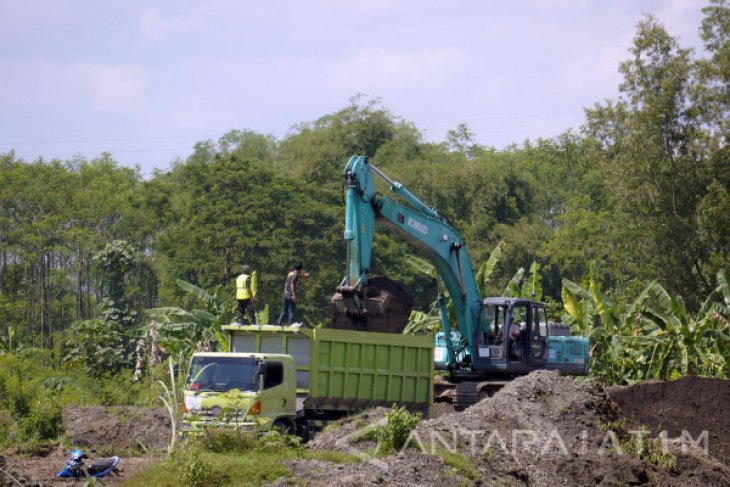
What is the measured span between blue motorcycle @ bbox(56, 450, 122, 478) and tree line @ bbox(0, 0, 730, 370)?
20.4 m

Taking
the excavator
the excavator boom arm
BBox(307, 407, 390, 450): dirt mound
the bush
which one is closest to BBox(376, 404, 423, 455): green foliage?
BBox(307, 407, 390, 450): dirt mound

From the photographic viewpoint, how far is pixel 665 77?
37781 millimetres

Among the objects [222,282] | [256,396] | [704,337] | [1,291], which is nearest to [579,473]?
[256,396]

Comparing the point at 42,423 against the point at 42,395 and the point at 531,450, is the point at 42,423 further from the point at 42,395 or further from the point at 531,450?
the point at 531,450

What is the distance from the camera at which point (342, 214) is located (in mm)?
50625

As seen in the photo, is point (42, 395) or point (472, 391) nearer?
point (472, 391)

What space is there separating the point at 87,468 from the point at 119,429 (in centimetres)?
654

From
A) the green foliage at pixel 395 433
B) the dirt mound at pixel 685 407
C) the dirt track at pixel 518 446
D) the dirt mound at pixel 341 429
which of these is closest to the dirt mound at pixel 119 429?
the dirt track at pixel 518 446

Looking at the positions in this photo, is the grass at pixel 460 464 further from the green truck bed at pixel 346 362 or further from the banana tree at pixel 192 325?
the banana tree at pixel 192 325

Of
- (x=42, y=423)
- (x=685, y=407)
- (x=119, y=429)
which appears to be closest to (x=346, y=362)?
(x=119, y=429)

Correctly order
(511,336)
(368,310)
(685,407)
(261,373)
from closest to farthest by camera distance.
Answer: (261,373) → (368,310) → (685,407) → (511,336)

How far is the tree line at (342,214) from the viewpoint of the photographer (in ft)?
122

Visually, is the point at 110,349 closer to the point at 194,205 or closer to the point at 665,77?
the point at 194,205

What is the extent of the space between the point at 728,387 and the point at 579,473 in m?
8.65
